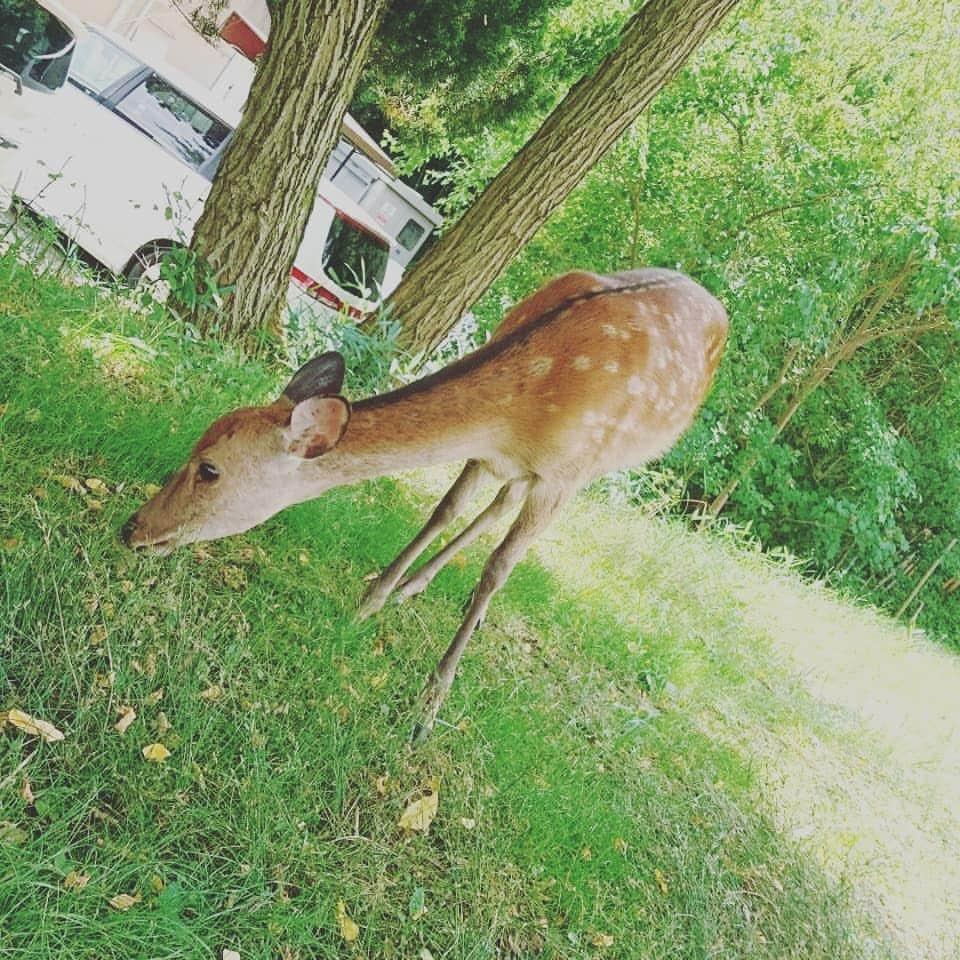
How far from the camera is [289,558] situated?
321 centimetres

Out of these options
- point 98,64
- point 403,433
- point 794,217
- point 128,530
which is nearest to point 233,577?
point 128,530

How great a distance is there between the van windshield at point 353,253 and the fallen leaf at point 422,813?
492 cm

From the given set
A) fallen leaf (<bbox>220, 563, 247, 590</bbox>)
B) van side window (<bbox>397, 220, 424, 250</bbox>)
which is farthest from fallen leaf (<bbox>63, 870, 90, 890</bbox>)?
van side window (<bbox>397, 220, 424, 250</bbox>)

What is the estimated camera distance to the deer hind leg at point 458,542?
11.6 ft

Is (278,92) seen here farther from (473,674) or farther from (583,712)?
(583,712)

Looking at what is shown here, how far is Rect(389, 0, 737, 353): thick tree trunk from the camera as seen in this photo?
15.2 feet

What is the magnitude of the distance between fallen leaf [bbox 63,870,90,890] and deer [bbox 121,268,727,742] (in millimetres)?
1009

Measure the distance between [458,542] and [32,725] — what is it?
1.86 metres

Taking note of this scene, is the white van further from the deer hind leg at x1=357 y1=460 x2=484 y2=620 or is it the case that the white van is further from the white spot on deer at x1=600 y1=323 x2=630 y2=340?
the white spot on deer at x1=600 y1=323 x2=630 y2=340

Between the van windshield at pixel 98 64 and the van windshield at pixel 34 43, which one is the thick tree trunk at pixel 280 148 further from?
the van windshield at pixel 98 64

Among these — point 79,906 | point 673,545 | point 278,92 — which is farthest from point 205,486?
point 673,545

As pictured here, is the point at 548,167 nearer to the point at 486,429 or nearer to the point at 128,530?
the point at 486,429

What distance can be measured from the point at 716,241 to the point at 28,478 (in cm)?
820

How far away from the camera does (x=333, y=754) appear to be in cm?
262
